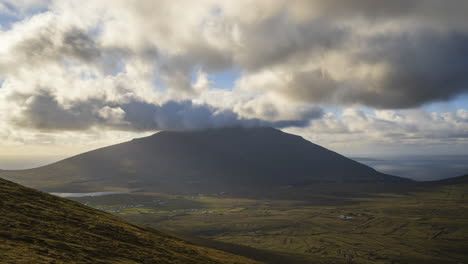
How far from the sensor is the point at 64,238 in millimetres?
45188

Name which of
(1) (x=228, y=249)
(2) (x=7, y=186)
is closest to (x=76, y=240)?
(2) (x=7, y=186)

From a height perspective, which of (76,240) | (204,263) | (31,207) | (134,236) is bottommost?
(204,263)

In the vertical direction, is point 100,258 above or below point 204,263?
above

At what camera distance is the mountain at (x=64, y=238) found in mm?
36312

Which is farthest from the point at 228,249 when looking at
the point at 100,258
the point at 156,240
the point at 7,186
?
the point at 100,258

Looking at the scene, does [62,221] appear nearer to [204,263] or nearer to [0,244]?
[0,244]

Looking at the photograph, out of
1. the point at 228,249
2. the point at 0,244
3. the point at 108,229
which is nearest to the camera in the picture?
the point at 0,244

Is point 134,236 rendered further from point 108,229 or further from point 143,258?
point 143,258

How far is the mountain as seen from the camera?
119 ft

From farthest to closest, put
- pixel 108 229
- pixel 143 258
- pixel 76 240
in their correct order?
pixel 108 229 → pixel 143 258 → pixel 76 240

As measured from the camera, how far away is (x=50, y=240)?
136 feet

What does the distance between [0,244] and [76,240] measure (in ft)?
41.4

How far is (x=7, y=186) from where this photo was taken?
64.0 m

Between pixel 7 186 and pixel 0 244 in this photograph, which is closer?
pixel 0 244
